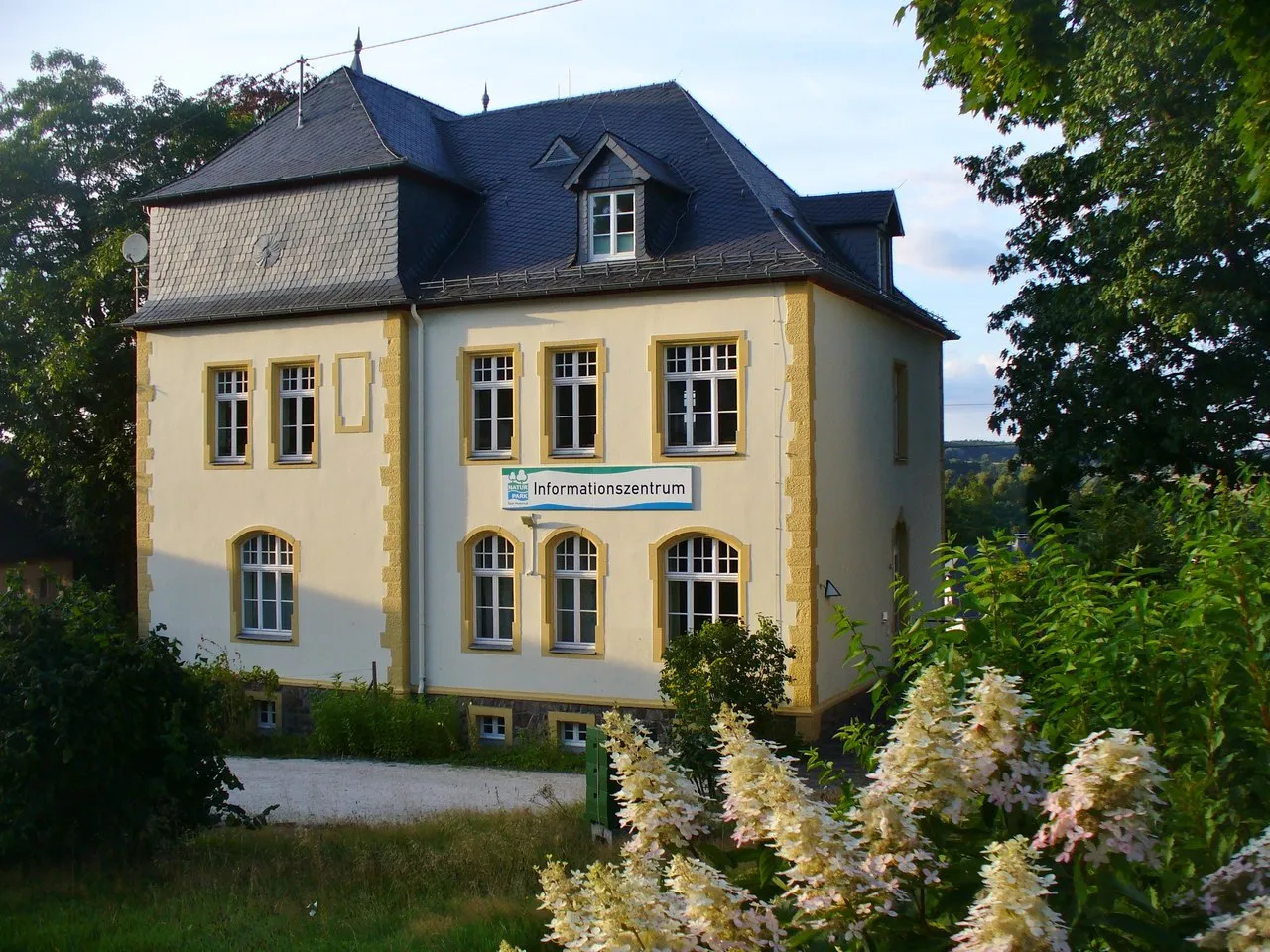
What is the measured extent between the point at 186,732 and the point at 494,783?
537 centimetres

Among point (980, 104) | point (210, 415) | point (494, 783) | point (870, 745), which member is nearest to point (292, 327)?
point (210, 415)

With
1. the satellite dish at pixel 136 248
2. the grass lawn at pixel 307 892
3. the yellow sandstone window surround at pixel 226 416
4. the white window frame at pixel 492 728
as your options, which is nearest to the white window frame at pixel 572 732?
the white window frame at pixel 492 728

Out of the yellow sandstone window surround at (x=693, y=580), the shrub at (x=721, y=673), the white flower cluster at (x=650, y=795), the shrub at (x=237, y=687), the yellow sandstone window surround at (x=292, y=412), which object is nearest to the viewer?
the white flower cluster at (x=650, y=795)

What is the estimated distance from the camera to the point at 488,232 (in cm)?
1830

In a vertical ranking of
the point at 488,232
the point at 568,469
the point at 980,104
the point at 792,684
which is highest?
the point at 488,232

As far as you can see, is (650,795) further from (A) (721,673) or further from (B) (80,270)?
(B) (80,270)

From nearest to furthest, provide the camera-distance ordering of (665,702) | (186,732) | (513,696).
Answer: (186,732) < (665,702) < (513,696)

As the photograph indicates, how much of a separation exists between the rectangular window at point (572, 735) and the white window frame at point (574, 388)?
352 cm

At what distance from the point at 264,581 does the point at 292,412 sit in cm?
258

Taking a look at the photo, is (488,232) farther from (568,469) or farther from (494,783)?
(494,783)

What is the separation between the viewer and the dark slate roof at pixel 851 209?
62.9ft

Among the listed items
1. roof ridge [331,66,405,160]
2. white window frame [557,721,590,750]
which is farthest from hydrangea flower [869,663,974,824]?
roof ridge [331,66,405,160]

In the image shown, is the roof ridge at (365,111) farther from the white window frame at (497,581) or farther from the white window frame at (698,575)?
the white window frame at (698,575)

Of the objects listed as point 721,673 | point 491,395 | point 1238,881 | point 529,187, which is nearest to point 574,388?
point 491,395
